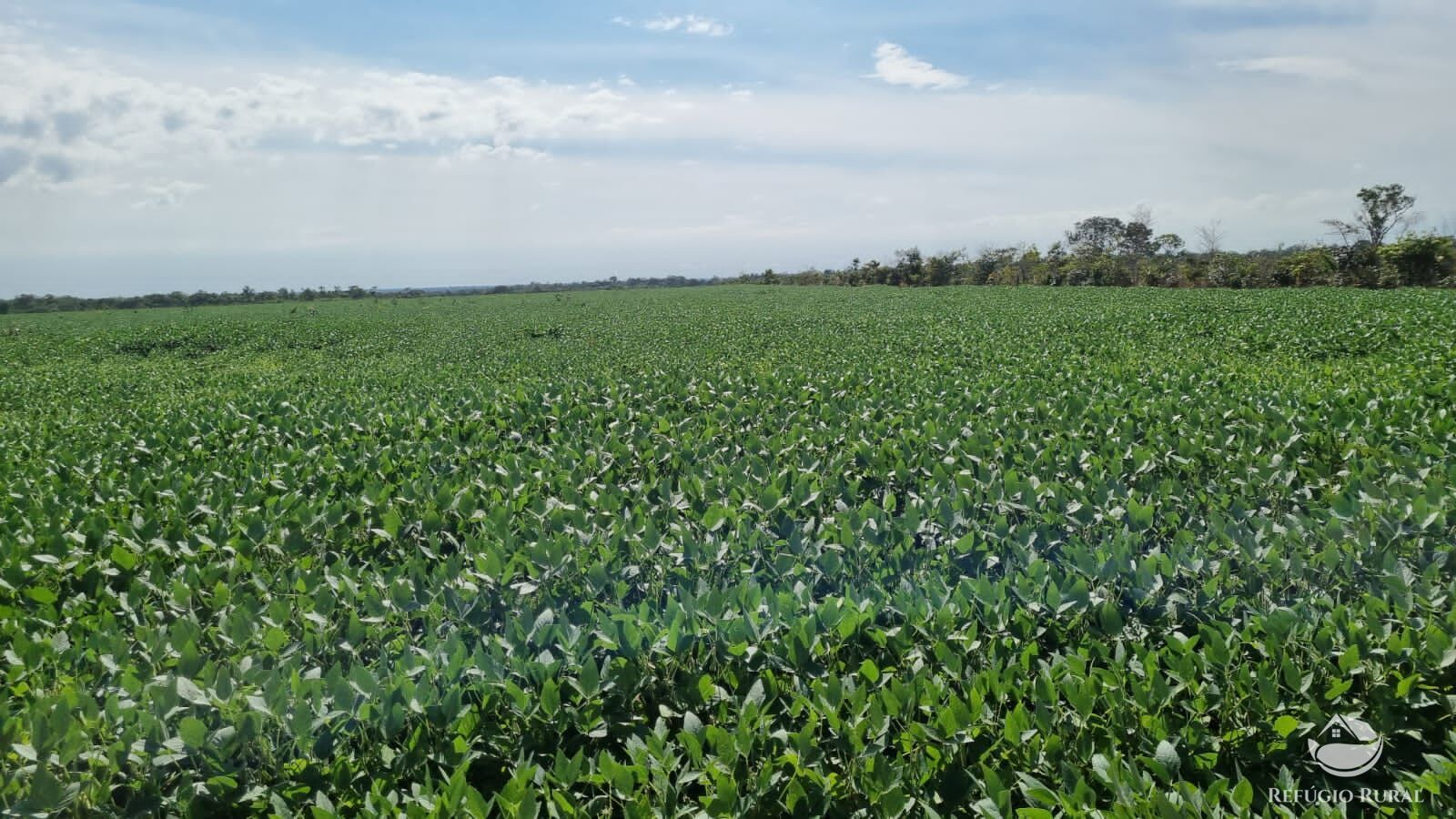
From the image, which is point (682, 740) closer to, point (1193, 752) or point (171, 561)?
point (1193, 752)

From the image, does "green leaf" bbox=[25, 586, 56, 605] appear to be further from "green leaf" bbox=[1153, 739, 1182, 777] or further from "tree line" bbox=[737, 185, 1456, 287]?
"tree line" bbox=[737, 185, 1456, 287]

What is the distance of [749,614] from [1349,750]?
2248 millimetres

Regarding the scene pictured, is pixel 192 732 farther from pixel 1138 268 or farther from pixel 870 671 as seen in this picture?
pixel 1138 268

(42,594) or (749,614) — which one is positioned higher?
(749,614)

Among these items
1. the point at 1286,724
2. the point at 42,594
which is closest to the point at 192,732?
the point at 42,594

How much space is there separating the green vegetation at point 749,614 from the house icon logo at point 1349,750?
71mm

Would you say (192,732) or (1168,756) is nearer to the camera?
(1168,756)

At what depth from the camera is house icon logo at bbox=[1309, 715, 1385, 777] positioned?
260cm

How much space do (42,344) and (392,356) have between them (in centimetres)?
2088

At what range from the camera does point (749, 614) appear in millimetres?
3242

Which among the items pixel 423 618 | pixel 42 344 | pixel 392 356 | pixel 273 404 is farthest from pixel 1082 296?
pixel 42 344

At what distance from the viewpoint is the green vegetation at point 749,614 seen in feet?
8.51

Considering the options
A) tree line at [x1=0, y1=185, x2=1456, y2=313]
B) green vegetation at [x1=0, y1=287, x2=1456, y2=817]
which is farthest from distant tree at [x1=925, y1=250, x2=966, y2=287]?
green vegetation at [x1=0, y1=287, x2=1456, y2=817]

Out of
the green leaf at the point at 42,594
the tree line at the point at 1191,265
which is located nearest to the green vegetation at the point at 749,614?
the green leaf at the point at 42,594
